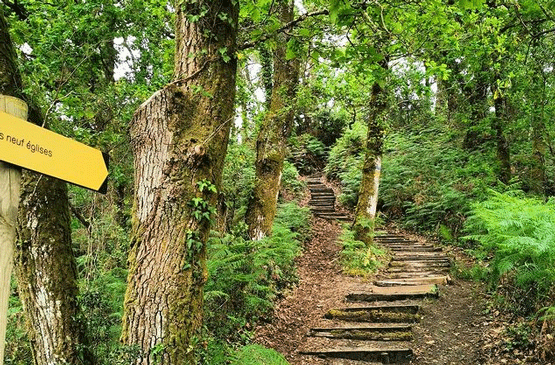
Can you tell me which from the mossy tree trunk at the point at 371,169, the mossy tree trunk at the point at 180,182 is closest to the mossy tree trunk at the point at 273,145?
the mossy tree trunk at the point at 371,169

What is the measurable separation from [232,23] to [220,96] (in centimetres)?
66

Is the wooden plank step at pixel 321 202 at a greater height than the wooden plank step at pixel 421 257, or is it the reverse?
the wooden plank step at pixel 321 202

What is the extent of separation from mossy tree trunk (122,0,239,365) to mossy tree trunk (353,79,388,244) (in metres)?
7.16

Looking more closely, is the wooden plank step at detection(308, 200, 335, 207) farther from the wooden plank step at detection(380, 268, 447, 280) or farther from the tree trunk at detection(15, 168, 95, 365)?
the tree trunk at detection(15, 168, 95, 365)

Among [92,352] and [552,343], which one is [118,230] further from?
[552,343]

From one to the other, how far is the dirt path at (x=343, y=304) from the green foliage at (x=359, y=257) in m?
0.28

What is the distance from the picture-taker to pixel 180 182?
10.6 ft

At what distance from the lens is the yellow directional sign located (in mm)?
1790

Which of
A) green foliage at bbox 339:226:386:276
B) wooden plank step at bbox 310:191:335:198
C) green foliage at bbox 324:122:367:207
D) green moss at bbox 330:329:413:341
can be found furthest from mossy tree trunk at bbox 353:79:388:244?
wooden plank step at bbox 310:191:335:198

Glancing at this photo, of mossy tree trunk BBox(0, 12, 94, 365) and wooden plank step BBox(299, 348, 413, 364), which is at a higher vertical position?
mossy tree trunk BBox(0, 12, 94, 365)

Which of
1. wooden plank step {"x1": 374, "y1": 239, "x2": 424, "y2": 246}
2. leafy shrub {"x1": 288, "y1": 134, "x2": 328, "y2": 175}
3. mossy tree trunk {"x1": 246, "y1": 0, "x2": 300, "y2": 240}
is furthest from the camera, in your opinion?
leafy shrub {"x1": 288, "y1": 134, "x2": 328, "y2": 175}

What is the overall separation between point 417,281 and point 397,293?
112cm

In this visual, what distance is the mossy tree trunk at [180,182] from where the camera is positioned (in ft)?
10.2

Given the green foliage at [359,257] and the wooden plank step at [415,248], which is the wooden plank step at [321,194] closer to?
the wooden plank step at [415,248]
